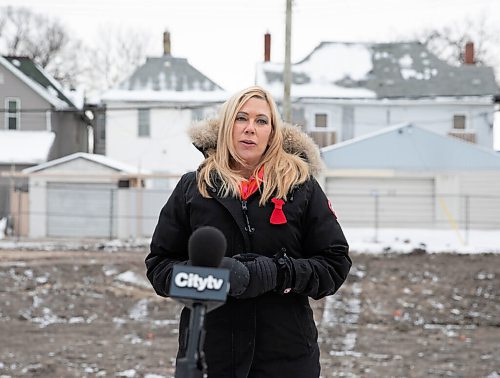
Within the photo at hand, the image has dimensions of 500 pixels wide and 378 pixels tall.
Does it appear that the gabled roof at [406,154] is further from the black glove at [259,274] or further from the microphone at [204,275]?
the microphone at [204,275]

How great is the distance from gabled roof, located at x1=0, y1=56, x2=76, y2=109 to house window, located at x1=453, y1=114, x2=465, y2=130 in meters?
17.7

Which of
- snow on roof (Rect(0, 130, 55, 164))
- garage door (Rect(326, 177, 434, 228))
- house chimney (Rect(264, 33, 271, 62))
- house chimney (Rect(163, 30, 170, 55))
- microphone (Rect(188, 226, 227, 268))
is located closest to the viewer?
microphone (Rect(188, 226, 227, 268))

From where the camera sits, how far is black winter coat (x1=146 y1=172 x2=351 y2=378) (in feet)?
9.16

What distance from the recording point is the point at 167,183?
109ft

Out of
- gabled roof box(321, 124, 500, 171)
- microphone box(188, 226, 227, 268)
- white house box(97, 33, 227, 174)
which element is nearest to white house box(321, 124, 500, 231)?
gabled roof box(321, 124, 500, 171)

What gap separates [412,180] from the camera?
92.7ft

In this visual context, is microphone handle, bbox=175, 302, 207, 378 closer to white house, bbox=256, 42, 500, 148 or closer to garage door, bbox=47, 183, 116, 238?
garage door, bbox=47, 183, 116, 238

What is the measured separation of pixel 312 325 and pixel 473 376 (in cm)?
676

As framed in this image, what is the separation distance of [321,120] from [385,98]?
299 centimetres

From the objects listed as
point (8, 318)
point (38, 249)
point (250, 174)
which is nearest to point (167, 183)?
point (38, 249)

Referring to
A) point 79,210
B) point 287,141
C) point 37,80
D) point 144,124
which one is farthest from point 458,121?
point 287,141

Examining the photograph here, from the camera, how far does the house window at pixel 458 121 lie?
35.3m

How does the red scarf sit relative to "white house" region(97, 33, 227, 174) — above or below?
below

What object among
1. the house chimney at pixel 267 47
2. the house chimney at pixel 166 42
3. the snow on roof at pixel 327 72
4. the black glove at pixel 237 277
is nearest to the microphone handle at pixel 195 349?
the black glove at pixel 237 277
